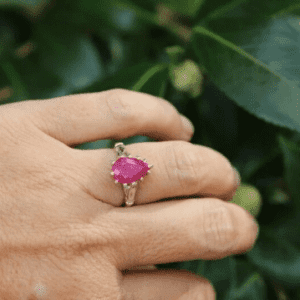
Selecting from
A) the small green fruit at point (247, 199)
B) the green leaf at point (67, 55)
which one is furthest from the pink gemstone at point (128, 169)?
the green leaf at point (67, 55)

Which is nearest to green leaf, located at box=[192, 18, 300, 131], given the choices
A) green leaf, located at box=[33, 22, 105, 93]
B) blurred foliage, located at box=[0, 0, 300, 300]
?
blurred foliage, located at box=[0, 0, 300, 300]

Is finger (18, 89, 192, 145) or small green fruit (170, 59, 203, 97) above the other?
small green fruit (170, 59, 203, 97)

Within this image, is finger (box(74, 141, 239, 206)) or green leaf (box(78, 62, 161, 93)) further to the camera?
green leaf (box(78, 62, 161, 93))

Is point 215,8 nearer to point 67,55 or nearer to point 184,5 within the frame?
point 184,5

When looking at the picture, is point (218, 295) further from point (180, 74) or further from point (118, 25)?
point (118, 25)

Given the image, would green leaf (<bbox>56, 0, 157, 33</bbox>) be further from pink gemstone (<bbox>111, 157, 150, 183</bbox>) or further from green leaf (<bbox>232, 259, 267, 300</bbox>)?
green leaf (<bbox>232, 259, 267, 300</bbox>)

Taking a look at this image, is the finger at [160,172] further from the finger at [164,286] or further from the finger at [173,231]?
the finger at [164,286]
